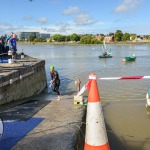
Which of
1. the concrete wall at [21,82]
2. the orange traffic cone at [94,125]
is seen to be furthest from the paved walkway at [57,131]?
the concrete wall at [21,82]

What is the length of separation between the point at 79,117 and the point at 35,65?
1011 cm

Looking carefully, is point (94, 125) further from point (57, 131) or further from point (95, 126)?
point (57, 131)

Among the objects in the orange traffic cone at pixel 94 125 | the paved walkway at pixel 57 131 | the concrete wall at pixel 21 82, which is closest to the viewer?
the orange traffic cone at pixel 94 125

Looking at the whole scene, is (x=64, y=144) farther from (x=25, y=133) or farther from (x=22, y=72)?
(x=22, y=72)

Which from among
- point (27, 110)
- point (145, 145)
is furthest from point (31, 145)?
point (145, 145)

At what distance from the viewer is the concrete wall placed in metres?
12.2

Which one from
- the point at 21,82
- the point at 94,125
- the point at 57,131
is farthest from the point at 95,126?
the point at 21,82

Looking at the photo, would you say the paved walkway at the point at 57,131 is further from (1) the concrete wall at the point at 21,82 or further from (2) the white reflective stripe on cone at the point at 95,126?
(1) the concrete wall at the point at 21,82

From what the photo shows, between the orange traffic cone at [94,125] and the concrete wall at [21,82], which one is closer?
the orange traffic cone at [94,125]

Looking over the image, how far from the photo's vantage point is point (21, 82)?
1469 cm

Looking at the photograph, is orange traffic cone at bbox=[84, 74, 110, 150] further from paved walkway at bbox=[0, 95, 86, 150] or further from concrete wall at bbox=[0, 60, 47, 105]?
concrete wall at bbox=[0, 60, 47, 105]

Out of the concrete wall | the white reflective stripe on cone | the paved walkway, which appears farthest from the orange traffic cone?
the concrete wall

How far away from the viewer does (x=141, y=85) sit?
22.8m

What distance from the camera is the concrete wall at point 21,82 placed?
12172 mm
